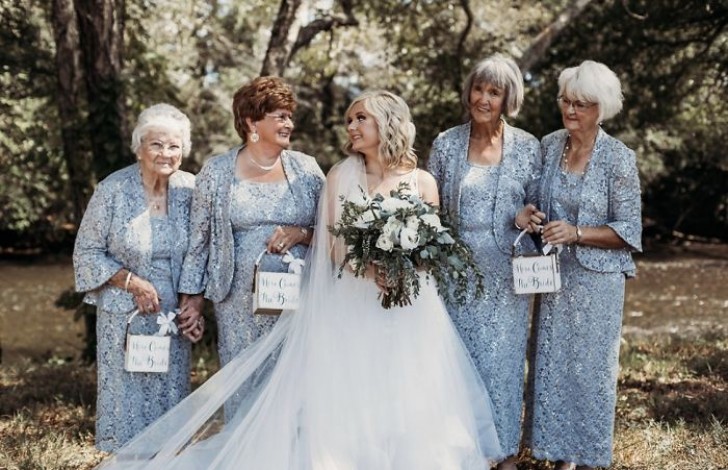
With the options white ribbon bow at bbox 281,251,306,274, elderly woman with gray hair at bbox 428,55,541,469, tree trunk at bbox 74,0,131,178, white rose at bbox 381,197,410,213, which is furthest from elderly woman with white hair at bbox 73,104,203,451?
tree trunk at bbox 74,0,131,178

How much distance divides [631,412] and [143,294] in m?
3.39

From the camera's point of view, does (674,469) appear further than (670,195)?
No

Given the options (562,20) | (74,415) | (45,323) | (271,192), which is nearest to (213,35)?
(45,323)

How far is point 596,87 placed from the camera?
4664 mm

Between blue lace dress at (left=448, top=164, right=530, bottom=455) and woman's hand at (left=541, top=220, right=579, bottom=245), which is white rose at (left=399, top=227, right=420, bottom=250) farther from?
woman's hand at (left=541, top=220, right=579, bottom=245)

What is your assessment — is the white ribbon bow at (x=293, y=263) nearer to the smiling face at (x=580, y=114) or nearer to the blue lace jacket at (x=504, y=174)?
the blue lace jacket at (x=504, y=174)

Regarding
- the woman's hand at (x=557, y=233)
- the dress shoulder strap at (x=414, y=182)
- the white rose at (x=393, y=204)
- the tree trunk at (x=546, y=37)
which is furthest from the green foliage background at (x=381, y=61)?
the woman's hand at (x=557, y=233)

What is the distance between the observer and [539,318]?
499 centimetres

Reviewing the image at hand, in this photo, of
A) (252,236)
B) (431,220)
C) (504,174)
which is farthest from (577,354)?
(252,236)

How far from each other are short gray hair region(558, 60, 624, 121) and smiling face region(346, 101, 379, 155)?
1.02 m

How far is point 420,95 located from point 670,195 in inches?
598

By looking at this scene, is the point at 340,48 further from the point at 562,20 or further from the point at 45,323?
the point at 45,323

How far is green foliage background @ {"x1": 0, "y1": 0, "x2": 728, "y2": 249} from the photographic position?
932 cm

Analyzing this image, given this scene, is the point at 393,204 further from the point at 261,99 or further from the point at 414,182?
the point at 261,99
